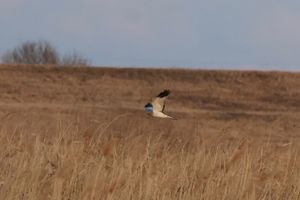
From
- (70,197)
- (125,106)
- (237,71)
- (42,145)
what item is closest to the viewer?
(70,197)

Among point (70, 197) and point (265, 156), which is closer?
point (70, 197)

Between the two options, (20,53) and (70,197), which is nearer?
(70,197)

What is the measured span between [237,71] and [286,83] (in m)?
2.08

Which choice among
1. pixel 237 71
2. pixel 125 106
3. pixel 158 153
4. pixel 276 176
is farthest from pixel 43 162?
pixel 237 71

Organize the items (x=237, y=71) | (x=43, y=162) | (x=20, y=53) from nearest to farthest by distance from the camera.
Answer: (x=43, y=162) < (x=237, y=71) < (x=20, y=53)

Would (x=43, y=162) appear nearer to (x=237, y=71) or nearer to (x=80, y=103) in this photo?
(x=80, y=103)

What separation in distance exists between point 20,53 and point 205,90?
32.7m

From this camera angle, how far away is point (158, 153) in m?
7.04

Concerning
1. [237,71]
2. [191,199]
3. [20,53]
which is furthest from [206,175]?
[20,53]

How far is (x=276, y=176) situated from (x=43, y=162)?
5.30ft

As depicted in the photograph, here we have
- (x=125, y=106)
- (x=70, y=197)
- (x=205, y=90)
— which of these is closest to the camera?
(x=70, y=197)

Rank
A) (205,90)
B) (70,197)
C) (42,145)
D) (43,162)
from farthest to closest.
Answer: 1. (205,90)
2. (42,145)
3. (43,162)
4. (70,197)

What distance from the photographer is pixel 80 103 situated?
2861 cm

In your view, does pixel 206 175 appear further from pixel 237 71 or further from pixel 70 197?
pixel 237 71
